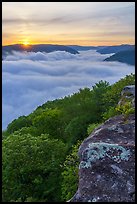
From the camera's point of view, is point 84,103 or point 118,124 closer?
point 118,124

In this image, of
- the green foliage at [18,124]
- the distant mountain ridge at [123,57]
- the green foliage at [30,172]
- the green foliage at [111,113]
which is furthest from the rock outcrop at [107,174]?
the distant mountain ridge at [123,57]

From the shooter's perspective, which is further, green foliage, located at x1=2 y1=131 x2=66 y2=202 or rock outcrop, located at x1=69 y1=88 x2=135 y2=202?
green foliage, located at x1=2 y1=131 x2=66 y2=202

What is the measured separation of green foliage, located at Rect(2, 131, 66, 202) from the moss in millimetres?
27022

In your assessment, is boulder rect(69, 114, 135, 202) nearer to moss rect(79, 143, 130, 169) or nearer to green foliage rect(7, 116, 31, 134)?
moss rect(79, 143, 130, 169)

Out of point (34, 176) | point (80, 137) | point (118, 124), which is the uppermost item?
point (118, 124)

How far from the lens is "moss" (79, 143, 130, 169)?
40.1 ft

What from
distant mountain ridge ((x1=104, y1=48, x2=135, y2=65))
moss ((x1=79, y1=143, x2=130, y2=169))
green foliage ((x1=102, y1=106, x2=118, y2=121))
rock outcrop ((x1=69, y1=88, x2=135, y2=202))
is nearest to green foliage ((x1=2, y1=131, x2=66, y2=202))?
green foliage ((x1=102, y1=106, x2=118, y2=121))

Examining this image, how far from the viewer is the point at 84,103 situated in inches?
2056

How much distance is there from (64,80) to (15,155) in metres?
155

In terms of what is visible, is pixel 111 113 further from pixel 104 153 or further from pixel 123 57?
pixel 123 57

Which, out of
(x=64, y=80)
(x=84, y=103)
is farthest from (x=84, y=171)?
(x=64, y=80)

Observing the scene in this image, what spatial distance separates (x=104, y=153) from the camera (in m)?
12.4

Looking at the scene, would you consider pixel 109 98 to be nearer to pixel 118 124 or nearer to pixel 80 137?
pixel 80 137

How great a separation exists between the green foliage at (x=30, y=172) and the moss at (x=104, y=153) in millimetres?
27022
